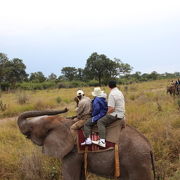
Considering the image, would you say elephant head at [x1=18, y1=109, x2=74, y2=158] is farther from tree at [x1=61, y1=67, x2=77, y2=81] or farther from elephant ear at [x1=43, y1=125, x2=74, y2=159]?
tree at [x1=61, y1=67, x2=77, y2=81]

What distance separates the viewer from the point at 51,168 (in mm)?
6000

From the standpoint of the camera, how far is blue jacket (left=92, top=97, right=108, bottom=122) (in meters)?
4.39

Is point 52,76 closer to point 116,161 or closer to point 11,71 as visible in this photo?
point 11,71

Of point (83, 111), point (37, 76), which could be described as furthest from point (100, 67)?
point (83, 111)

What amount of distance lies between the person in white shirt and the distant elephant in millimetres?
203

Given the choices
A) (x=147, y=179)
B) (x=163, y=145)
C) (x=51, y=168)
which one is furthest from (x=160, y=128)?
(x=147, y=179)

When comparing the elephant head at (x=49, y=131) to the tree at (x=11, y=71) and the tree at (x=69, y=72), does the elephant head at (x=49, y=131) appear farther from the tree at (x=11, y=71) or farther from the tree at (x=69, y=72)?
the tree at (x=69, y=72)

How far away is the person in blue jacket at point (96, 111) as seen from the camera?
4.31 metres

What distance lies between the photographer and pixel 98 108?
4.42m

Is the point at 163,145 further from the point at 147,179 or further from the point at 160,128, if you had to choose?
the point at 147,179

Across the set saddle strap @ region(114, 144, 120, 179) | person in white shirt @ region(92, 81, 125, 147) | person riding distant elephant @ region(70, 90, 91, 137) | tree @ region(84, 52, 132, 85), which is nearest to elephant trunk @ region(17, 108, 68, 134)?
person riding distant elephant @ region(70, 90, 91, 137)

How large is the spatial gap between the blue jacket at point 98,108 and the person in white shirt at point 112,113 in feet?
0.23

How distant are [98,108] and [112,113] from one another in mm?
211

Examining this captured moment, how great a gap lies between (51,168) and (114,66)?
47095 millimetres
